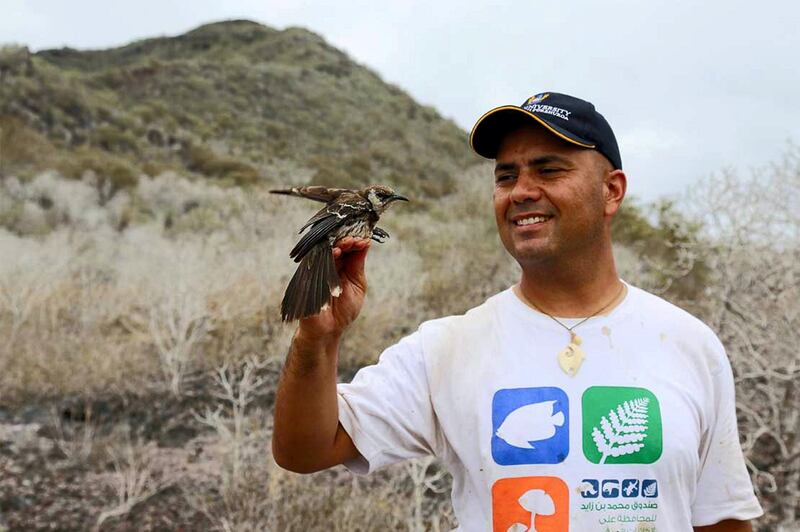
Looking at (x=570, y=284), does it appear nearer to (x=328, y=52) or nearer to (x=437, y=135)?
(x=437, y=135)

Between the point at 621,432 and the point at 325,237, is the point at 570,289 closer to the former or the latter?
the point at 621,432

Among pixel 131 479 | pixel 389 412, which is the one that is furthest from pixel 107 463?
pixel 389 412

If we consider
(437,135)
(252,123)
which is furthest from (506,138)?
(437,135)

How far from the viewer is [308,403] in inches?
64.3

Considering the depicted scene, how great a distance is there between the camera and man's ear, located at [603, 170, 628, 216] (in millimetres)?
1859

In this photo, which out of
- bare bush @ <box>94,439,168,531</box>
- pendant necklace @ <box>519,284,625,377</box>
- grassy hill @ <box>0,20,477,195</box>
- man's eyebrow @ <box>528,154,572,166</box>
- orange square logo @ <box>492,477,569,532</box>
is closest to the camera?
orange square logo @ <box>492,477,569,532</box>

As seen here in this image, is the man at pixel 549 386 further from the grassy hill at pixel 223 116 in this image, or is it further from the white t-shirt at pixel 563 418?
the grassy hill at pixel 223 116

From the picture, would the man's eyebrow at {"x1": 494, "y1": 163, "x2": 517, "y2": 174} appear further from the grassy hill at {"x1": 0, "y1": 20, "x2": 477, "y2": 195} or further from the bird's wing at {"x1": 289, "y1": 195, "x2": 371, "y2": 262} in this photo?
the grassy hill at {"x1": 0, "y1": 20, "x2": 477, "y2": 195}

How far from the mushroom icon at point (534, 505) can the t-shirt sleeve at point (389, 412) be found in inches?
11.9

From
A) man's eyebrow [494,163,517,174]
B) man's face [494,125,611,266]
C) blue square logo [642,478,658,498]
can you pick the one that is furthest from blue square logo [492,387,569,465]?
man's eyebrow [494,163,517,174]

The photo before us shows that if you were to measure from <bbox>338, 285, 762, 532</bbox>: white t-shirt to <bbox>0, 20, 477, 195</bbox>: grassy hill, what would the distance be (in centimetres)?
1672

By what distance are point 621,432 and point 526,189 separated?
0.61 metres

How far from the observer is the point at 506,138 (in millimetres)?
1874

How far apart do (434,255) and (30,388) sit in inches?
277
